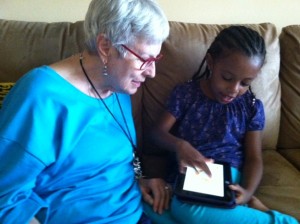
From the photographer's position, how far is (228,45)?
1.27 m

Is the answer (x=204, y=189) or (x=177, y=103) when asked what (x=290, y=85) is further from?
(x=204, y=189)

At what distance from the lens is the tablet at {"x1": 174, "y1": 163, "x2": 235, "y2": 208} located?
3.49ft

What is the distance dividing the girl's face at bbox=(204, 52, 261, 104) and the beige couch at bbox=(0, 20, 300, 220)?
0.69ft

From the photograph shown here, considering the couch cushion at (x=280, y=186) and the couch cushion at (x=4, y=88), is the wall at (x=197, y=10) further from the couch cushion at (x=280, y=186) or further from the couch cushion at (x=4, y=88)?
the couch cushion at (x=280, y=186)

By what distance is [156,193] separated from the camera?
1.18 meters

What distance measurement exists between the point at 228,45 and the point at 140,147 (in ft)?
2.01

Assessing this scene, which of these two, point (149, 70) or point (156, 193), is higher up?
point (149, 70)

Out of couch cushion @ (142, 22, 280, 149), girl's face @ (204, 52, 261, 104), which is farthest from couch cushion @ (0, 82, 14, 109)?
girl's face @ (204, 52, 261, 104)

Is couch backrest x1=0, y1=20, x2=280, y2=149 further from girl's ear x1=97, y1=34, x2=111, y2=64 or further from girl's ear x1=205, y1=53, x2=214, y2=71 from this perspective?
girl's ear x1=97, y1=34, x2=111, y2=64

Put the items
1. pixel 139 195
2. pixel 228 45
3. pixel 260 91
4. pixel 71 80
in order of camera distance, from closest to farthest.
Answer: pixel 71 80 < pixel 139 195 < pixel 228 45 < pixel 260 91

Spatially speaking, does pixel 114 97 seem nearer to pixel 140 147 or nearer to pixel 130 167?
pixel 130 167

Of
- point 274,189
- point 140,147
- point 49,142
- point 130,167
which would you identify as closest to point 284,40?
point 274,189

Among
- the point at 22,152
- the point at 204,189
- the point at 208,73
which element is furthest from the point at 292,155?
the point at 22,152

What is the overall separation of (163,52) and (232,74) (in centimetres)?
37
